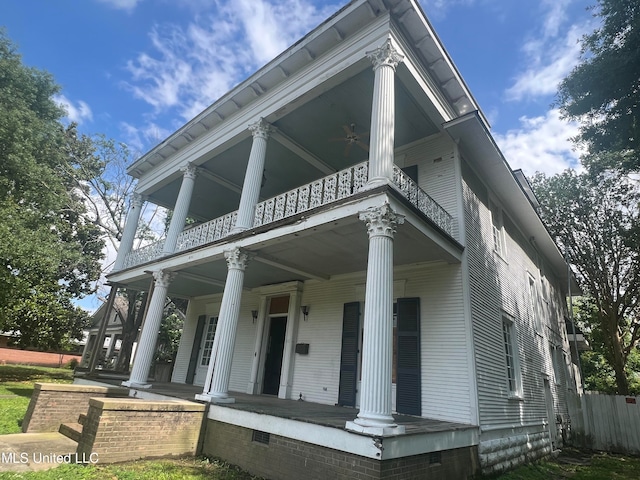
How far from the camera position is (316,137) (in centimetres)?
962

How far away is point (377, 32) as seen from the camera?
6941 millimetres

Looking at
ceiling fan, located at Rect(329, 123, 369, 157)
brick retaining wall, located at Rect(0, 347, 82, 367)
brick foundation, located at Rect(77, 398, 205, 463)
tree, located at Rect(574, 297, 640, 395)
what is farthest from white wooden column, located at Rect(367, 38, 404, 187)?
brick retaining wall, located at Rect(0, 347, 82, 367)

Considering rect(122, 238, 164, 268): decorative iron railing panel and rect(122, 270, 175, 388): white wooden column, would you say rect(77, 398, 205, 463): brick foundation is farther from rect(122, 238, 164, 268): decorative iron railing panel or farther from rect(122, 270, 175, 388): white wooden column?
rect(122, 238, 164, 268): decorative iron railing panel

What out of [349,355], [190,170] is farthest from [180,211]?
[349,355]

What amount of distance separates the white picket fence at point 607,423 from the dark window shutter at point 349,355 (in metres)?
9.74

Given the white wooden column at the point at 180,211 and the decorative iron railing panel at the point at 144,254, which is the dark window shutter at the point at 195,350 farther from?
the white wooden column at the point at 180,211

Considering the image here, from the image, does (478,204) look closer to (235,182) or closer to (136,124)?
(235,182)

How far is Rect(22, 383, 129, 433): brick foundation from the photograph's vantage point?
6.77 meters

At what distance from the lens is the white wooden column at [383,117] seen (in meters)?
6.00

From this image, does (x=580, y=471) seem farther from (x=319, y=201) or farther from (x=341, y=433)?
(x=319, y=201)

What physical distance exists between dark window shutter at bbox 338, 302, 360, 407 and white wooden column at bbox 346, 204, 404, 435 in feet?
11.4

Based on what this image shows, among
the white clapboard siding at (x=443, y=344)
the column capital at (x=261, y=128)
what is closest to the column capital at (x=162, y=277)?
the column capital at (x=261, y=128)

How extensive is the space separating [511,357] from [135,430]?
8704 millimetres

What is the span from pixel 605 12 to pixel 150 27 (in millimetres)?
10587
